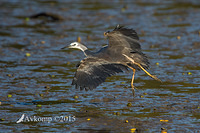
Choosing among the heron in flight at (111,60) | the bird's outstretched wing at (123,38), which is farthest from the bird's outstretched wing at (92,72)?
the bird's outstretched wing at (123,38)

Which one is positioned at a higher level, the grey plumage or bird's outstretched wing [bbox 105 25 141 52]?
bird's outstretched wing [bbox 105 25 141 52]

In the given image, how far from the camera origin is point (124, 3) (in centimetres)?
2175

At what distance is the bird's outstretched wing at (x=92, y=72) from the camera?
8.40m

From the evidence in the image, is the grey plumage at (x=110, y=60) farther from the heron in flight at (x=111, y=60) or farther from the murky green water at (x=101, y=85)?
the murky green water at (x=101, y=85)

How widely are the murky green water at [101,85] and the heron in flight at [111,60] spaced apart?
57 centimetres

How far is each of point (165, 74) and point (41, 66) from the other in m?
3.48

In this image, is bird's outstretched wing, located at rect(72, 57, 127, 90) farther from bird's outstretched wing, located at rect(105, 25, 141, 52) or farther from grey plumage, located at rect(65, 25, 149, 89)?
bird's outstretched wing, located at rect(105, 25, 141, 52)

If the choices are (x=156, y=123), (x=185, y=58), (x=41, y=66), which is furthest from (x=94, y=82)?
(x=185, y=58)

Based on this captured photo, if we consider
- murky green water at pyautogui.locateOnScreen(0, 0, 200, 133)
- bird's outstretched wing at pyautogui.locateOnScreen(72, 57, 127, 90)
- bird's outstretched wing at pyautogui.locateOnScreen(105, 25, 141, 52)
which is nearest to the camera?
murky green water at pyautogui.locateOnScreen(0, 0, 200, 133)

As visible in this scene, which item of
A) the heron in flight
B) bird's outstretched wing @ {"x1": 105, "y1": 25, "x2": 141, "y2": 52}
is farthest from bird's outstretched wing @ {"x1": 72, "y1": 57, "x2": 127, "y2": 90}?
bird's outstretched wing @ {"x1": 105, "y1": 25, "x2": 141, "y2": 52}

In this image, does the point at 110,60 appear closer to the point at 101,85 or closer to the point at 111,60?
the point at 111,60

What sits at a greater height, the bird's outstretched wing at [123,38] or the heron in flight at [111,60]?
the bird's outstretched wing at [123,38]

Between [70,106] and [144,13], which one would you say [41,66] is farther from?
[144,13]

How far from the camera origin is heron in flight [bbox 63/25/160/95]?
27.8 feet
